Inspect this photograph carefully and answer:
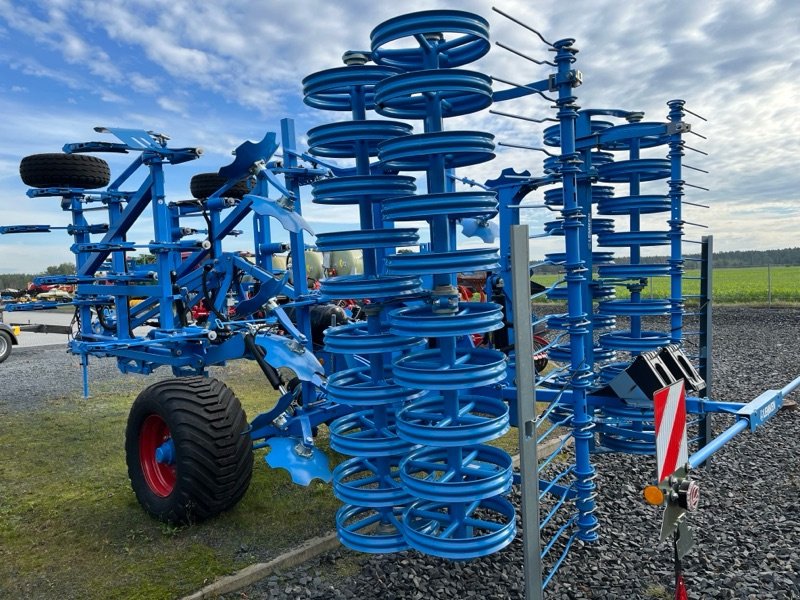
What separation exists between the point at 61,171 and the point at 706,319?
6.56m

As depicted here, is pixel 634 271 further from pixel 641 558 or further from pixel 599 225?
pixel 641 558

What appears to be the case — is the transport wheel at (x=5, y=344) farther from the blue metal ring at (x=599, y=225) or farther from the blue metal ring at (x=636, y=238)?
the blue metal ring at (x=636, y=238)

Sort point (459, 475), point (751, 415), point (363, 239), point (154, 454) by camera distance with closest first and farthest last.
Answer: point (363, 239), point (459, 475), point (751, 415), point (154, 454)

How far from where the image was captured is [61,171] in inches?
258

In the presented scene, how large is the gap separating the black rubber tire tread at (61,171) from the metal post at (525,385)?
5582 mm

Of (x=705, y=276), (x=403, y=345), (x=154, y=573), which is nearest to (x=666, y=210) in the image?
(x=705, y=276)

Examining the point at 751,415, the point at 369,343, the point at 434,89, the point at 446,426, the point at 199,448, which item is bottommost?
the point at 199,448

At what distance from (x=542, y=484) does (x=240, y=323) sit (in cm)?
281

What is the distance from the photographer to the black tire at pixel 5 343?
14859 mm

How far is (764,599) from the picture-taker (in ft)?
11.9

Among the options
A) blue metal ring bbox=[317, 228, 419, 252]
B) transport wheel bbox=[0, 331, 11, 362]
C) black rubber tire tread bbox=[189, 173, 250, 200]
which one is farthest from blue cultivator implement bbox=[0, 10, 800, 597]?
transport wheel bbox=[0, 331, 11, 362]

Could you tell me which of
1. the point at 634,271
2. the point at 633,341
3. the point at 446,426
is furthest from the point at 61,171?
the point at 633,341

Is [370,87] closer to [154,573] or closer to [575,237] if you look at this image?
[575,237]

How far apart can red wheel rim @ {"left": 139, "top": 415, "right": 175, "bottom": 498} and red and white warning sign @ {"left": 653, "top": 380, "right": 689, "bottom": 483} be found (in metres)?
3.79
